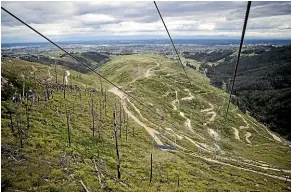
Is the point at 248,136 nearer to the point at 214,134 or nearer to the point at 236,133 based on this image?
the point at 236,133

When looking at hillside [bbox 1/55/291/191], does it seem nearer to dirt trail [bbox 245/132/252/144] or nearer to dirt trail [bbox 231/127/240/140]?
dirt trail [bbox 245/132/252/144]

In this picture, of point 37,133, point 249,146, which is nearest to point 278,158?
point 249,146

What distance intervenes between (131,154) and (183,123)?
77440 mm

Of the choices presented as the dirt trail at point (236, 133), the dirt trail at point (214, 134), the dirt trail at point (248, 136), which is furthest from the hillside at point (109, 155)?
the dirt trail at point (236, 133)

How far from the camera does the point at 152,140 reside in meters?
85.1

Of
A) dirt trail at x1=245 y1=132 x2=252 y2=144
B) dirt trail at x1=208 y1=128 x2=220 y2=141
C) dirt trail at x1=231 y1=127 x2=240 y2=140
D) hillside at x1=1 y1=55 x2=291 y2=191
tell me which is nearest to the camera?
hillside at x1=1 y1=55 x2=291 y2=191

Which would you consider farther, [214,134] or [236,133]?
[236,133]

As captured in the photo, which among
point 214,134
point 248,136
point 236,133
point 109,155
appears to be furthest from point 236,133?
point 109,155

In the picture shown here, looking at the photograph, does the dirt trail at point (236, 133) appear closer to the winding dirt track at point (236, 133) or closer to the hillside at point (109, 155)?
the winding dirt track at point (236, 133)

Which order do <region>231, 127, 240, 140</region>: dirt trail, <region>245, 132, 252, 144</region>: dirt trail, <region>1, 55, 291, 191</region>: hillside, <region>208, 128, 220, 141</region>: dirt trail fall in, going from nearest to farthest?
<region>1, 55, 291, 191</region>: hillside
<region>208, 128, 220, 141</region>: dirt trail
<region>245, 132, 252, 144</region>: dirt trail
<region>231, 127, 240, 140</region>: dirt trail

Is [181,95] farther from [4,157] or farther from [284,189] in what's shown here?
[4,157]

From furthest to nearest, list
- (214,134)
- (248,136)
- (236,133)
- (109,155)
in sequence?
(248,136), (236,133), (214,134), (109,155)

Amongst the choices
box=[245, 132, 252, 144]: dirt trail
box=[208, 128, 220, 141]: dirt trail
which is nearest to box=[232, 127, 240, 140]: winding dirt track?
box=[245, 132, 252, 144]: dirt trail

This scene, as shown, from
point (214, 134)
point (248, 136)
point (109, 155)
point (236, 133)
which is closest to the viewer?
point (109, 155)
